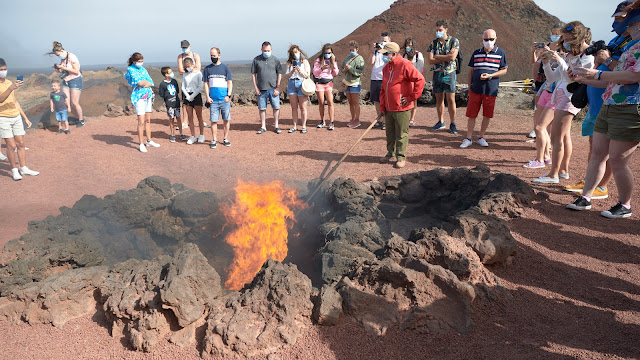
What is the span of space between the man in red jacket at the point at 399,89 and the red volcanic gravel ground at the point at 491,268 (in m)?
0.72

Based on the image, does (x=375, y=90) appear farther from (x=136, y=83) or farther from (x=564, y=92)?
(x=136, y=83)

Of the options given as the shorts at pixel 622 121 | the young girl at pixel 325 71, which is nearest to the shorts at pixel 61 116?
the young girl at pixel 325 71

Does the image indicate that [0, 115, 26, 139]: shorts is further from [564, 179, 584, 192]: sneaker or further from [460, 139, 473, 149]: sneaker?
[564, 179, 584, 192]: sneaker

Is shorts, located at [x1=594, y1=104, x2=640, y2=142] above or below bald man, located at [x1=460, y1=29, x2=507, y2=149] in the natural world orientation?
below

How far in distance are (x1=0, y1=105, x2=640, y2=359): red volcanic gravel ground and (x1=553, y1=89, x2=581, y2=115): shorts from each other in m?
1.07

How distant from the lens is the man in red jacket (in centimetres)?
688

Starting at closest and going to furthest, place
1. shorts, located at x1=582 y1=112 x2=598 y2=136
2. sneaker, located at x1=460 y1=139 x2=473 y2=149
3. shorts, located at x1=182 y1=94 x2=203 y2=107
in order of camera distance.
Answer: shorts, located at x1=582 y1=112 x2=598 y2=136 → sneaker, located at x1=460 y1=139 x2=473 y2=149 → shorts, located at x1=182 y1=94 x2=203 y2=107

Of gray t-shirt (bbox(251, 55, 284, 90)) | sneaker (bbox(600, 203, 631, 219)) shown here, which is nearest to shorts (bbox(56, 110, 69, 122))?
gray t-shirt (bbox(251, 55, 284, 90))

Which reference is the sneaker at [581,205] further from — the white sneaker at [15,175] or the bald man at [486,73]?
the white sneaker at [15,175]

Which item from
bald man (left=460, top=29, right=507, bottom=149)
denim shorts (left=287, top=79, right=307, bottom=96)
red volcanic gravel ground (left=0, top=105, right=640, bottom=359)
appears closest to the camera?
red volcanic gravel ground (left=0, top=105, right=640, bottom=359)

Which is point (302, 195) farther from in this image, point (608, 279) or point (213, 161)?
point (608, 279)

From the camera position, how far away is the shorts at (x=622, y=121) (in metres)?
4.20

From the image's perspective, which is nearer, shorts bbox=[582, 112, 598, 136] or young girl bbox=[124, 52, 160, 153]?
shorts bbox=[582, 112, 598, 136]

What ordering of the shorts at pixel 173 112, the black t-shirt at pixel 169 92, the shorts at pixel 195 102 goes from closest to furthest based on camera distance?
1. the shorts at pixel 195 102
2. the black t-shirt at pixel 169 92
3. the shorts at pixel 173 112
